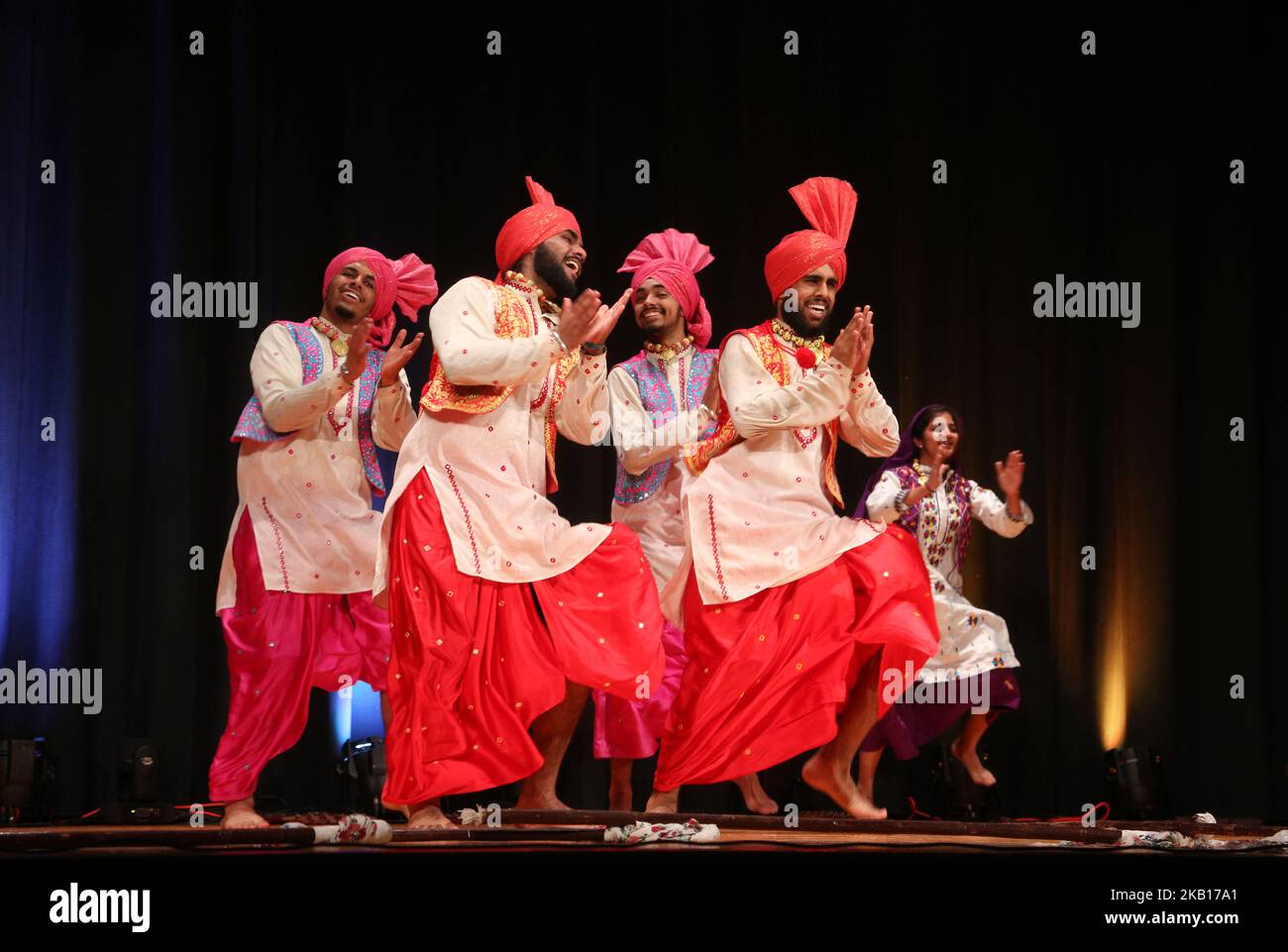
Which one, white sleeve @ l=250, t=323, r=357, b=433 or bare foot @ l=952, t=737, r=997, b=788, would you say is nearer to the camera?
white sleeve @ l=250, t=323, r=357, b=433

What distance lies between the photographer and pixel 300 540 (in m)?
5.63

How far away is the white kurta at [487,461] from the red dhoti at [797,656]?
606mm

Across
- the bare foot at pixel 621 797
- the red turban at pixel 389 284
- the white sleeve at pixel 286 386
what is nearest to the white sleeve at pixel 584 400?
the white sleeve at pixel 286 386

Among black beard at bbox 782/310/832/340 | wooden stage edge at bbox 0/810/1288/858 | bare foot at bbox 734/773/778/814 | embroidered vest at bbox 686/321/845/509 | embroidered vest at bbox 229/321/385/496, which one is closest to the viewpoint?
wooden stage edge at bbox 0/810/1288/858

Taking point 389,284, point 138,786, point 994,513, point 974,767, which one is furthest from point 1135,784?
point 138,786

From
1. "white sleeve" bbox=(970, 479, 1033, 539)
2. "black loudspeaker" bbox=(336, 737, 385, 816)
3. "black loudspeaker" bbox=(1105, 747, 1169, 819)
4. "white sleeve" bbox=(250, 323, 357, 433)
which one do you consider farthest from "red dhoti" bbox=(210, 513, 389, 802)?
"black loudspeaker" bbox=(1105, 747, 1169, 819)

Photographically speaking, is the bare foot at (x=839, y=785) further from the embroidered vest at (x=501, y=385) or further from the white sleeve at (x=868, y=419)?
the embroidered vest at (x=501, y=385)

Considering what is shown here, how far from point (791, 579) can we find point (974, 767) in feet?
5.54

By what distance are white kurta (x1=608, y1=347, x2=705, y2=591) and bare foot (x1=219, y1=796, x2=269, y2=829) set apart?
163 cm

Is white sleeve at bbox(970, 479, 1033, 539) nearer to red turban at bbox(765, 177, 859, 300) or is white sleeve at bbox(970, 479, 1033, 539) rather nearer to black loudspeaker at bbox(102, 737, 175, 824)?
red turban at bbox(765, 177, 859, 300)

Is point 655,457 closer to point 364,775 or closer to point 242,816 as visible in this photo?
point 364,775

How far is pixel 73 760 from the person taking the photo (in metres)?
6.62

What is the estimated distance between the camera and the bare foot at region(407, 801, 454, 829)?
4.73 metres
